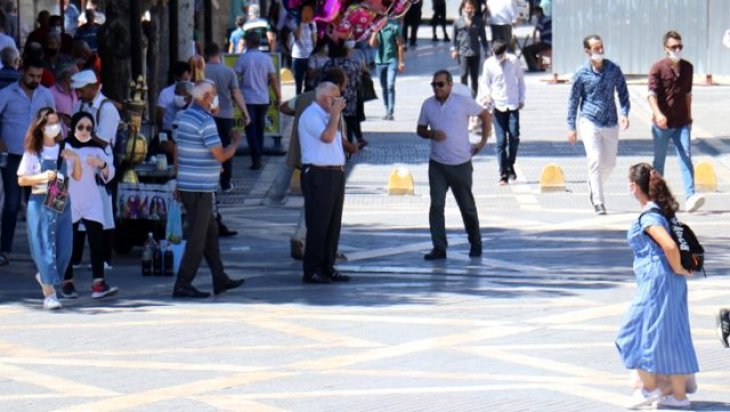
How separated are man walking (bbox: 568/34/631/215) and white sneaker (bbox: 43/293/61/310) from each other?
6706 mm

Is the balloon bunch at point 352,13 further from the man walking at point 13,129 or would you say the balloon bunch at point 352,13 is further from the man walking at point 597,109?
the man walking at point 597,109

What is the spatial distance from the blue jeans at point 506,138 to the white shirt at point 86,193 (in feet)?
25.9

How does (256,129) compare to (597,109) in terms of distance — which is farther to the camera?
(256,129)

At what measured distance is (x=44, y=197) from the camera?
44.4 ft

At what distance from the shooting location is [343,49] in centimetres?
2108

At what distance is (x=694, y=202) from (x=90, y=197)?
7235mm

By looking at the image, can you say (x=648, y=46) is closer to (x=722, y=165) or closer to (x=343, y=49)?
(x=722, y=165)

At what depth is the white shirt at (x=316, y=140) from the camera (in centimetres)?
1473

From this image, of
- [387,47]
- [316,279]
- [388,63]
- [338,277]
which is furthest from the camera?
[387,47]

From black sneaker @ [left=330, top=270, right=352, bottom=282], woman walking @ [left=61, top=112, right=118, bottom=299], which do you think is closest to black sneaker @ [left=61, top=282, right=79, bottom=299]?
woman walking @ [left=61, top=112, right=118, bottom=299]

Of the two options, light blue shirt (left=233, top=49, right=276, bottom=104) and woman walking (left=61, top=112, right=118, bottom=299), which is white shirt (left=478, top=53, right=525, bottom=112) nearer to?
light blue shirt (left=233, top=49, right=276, bottom=104)

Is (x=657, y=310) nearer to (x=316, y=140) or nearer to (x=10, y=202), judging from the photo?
(x=316, y=140)

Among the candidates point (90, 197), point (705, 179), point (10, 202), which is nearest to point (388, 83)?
point (705, 179)

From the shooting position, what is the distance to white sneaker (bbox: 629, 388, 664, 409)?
995 cm
